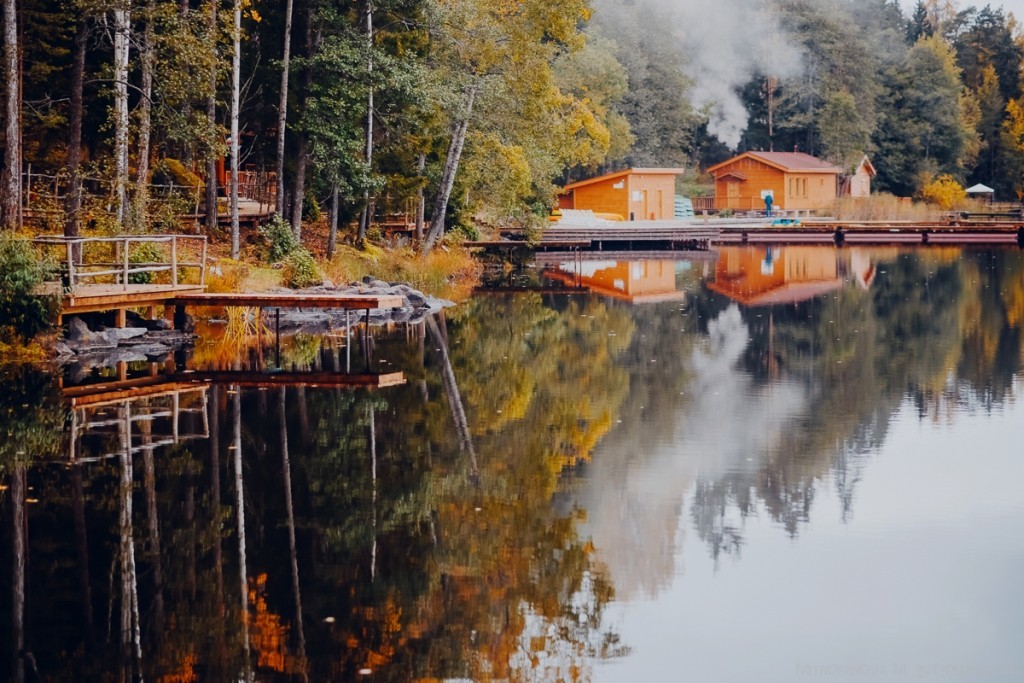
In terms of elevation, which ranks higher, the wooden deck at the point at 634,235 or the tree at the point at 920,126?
the tree at the point at 920,126

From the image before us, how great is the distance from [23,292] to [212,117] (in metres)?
9.79

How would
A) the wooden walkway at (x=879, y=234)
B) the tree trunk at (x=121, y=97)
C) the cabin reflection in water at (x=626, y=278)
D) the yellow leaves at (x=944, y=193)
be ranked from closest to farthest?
the tree trunk at (x=121, y=97) < the cabin reflection in water at (x=626, y=278) < the wooden walkway at (x=879, y=234) < the yellow leaves at (x=944, y=193)

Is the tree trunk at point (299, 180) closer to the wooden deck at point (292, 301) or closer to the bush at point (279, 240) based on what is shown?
the bush at point (279, 240)

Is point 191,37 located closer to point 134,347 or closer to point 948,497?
point 134,347

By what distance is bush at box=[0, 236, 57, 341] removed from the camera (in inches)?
736

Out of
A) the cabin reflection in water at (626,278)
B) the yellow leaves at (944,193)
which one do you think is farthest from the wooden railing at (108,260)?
the yellow leaves at (944,193)

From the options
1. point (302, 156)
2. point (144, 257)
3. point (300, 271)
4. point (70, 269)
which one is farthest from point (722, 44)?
point (70, 269)

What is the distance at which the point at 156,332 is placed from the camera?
21.6 m

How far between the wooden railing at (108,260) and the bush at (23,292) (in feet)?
1.27

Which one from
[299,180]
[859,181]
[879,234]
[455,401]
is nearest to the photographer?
[455,401]

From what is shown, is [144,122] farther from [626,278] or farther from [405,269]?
[626,278]

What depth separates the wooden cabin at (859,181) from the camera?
7856 cm

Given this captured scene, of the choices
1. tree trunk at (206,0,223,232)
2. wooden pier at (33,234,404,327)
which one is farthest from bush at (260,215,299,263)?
wooden pier at (33,234,404,327)

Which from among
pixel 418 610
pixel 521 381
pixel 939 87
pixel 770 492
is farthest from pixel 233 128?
pixel 939 87
